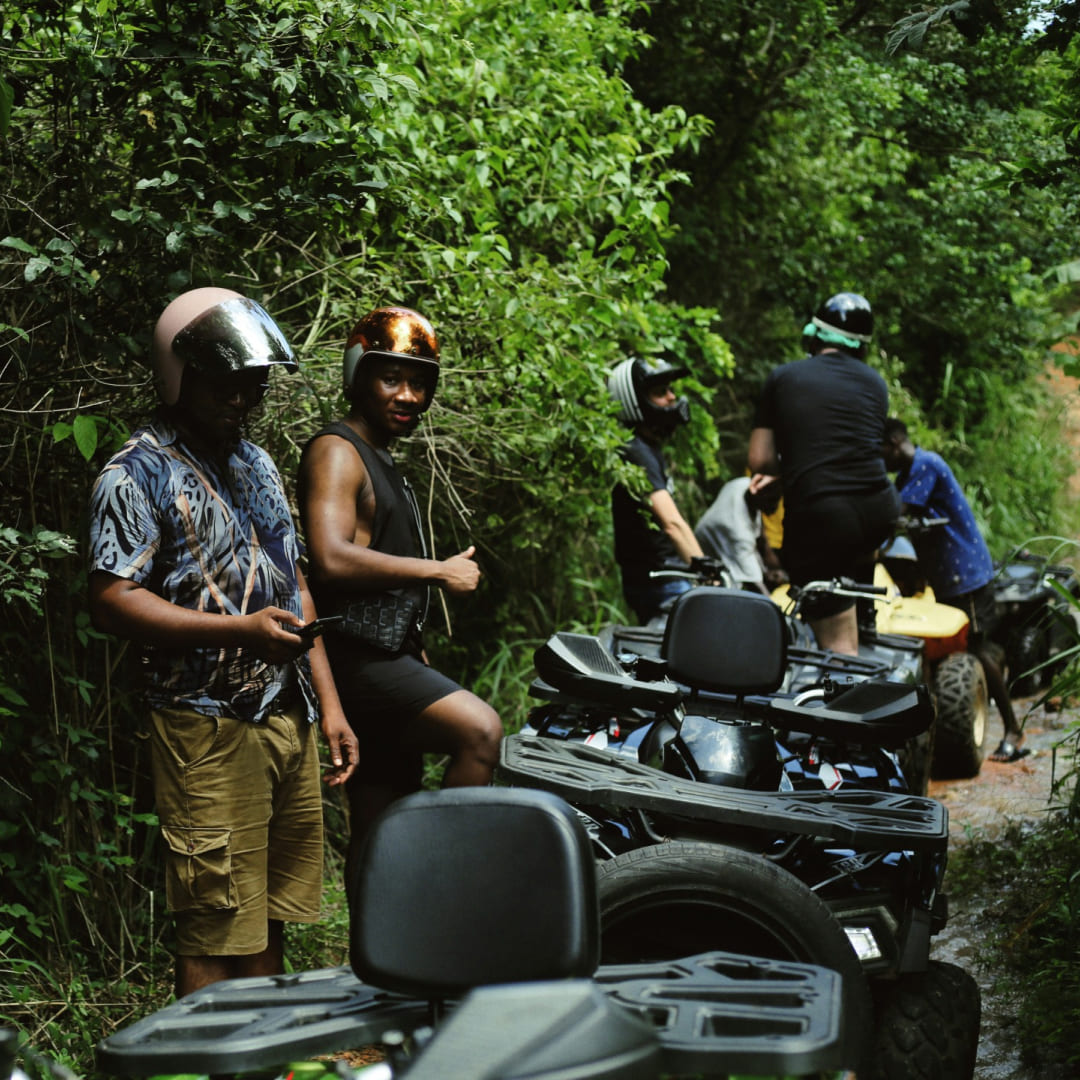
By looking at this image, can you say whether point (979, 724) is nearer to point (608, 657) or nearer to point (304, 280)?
point (608, 657)

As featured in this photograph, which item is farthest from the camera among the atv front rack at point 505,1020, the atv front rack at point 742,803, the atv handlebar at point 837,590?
the atv handlebar at point 837,590

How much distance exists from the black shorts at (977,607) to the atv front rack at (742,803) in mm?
4648

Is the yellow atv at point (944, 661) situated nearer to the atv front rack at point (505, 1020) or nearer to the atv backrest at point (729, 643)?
the atv backrest at point (729, 643)

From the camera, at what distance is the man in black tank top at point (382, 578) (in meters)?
3.72

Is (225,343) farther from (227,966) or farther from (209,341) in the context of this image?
(227,966)

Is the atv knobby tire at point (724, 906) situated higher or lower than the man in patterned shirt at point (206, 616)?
lower

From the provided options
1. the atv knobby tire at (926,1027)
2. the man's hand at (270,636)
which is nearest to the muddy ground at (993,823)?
the atv knobby tire at (926,1027)

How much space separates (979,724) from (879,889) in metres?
4.40

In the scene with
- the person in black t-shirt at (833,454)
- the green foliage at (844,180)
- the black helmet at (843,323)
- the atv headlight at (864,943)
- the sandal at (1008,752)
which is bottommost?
the sandal at (1008,752)

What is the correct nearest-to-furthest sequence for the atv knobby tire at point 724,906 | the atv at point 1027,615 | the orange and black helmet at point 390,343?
the atv knobby tire at point 724,906
the orange and black helmet at point 390,343
the atv at point 1027,615

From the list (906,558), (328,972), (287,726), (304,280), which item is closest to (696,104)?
(906,558)

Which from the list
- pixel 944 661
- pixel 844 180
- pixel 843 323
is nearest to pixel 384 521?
pixel 843 323

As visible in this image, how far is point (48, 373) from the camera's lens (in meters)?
3.82

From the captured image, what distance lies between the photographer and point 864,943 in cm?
310
